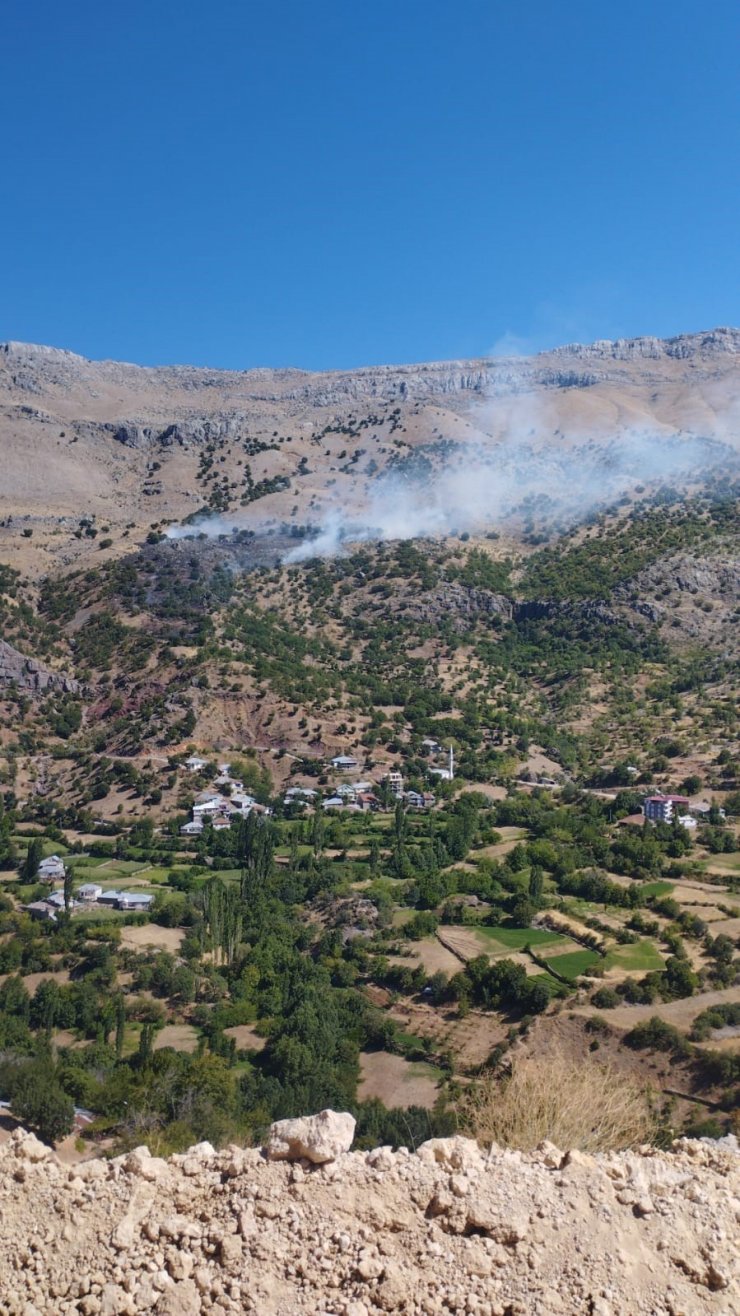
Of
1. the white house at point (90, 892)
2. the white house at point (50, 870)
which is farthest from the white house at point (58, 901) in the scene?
the white house at point (50, 870)

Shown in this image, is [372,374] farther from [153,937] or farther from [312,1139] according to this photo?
[312,1139]

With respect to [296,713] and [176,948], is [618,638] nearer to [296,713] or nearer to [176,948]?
[296,713]

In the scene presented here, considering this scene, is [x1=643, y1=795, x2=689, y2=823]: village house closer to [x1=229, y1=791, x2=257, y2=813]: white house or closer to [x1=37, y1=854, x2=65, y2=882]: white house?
[x1=229, y1=791, x2=257, y2=813]: white house

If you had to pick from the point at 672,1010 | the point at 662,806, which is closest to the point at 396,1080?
the point at 672,1010

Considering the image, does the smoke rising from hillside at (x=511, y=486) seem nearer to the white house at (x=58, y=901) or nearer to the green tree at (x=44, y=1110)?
the white house at (x=58, y=901)

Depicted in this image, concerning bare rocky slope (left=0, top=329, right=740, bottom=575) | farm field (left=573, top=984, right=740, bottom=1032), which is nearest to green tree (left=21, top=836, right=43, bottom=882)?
farm field (left=573, top=984, right=740, bottom=1032)
